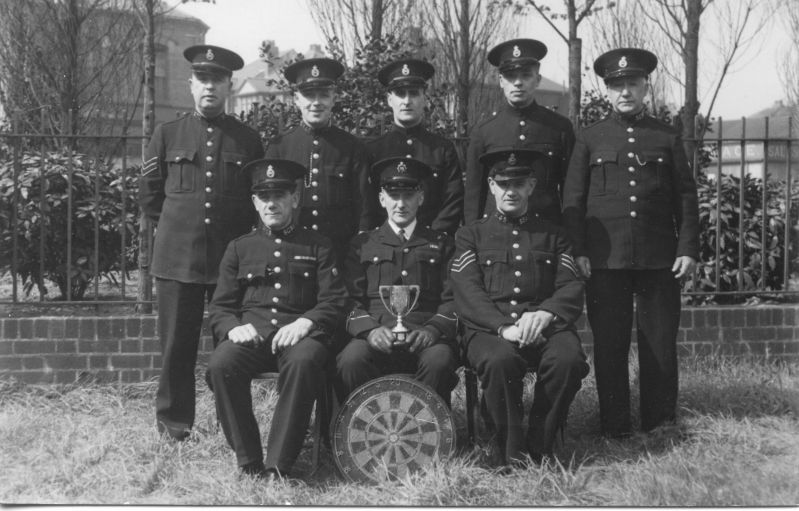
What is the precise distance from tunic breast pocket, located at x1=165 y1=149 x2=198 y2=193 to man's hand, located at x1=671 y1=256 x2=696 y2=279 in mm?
2562

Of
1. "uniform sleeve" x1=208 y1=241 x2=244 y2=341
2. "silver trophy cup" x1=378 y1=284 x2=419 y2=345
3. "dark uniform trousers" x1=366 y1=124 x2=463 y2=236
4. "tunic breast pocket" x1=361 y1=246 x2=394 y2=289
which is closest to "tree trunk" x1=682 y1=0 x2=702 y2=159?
"dark uniform trousers" x1=366 y1=124 x2=463 y2=236

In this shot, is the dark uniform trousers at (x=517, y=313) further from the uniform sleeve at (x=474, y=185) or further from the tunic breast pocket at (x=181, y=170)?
the tunic breast pocket at (x=181, y=170)

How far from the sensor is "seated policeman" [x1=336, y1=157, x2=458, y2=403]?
373cm

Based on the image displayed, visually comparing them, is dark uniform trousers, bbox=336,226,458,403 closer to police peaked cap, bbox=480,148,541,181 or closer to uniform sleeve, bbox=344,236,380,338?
uniform sleeve, bbox=344,236,380,338

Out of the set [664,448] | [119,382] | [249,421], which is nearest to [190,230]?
[249,421]

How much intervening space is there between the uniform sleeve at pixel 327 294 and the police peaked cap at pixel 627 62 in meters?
1.70

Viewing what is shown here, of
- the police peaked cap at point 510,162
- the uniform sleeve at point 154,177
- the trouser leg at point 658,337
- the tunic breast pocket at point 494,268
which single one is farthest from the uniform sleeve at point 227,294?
the trouser leg at point 658,337

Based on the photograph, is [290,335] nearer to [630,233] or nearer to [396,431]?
[396,431]

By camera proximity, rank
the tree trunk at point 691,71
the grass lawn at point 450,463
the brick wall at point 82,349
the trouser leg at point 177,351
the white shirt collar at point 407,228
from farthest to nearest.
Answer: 1. the tree trunk at point 691,71
2. the brick wall at point 82,349
3. the trouser leg at point 177,351
4. the white shirt collar at point 407,228
5. the grass lawn at point 450,463

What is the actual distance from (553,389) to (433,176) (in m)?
1.36

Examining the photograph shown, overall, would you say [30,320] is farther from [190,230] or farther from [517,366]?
[517,366]

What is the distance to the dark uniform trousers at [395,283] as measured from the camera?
12.2 ft

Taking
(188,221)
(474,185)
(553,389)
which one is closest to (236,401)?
(188,221)

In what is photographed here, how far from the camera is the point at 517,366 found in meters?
3.62
